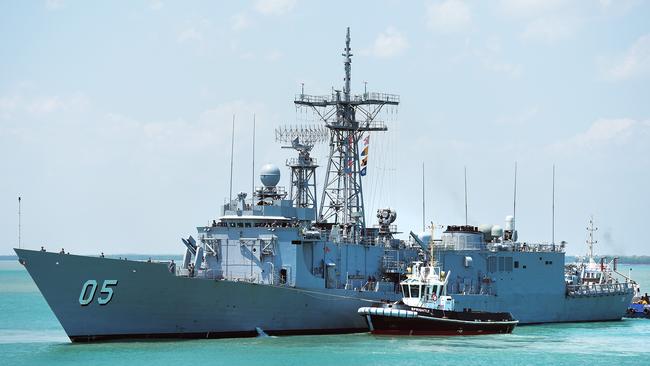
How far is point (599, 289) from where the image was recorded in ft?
205

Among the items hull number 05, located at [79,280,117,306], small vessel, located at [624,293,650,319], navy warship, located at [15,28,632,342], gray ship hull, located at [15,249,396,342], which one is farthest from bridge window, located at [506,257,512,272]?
hull number 05, located at [79,280,117,306]

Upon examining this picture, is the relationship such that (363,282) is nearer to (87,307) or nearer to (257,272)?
(257,272)

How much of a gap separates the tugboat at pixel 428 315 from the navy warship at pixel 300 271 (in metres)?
1.36

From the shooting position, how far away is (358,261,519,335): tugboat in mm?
46906

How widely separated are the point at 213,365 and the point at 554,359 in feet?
42.9

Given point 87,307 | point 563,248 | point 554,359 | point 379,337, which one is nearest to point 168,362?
point 87,307

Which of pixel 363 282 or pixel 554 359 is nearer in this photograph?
pixel 554 359

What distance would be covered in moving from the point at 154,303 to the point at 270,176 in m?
8.65

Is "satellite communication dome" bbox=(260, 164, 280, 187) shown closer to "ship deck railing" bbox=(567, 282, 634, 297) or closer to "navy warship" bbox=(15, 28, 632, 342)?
"navy warship" bbox=(15, 28, 632, 342)

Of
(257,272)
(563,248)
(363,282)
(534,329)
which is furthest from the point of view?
(563,248)

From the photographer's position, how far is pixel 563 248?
59.3 metres

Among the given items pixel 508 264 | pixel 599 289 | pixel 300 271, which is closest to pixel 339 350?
pixel 300 271

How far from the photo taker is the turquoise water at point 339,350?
39781 millimetres

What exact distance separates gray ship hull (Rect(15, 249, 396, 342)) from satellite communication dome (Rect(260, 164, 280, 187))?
533cm
